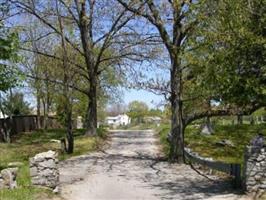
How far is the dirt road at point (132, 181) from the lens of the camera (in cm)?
1490

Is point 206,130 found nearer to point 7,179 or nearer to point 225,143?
point 225,143

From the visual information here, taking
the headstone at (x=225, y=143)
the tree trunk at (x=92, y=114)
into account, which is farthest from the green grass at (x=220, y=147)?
the tree trunk at (x=92, y=114)

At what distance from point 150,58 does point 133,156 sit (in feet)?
31.6

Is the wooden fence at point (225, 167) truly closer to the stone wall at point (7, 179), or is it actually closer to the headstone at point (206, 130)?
the stone wall at point (7, 179)

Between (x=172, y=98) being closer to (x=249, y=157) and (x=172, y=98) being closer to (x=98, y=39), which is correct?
(x=249, y=157)

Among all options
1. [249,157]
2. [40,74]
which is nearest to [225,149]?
[249,157]

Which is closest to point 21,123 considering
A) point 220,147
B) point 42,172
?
point 220,147

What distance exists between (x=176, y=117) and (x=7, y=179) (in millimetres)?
10987

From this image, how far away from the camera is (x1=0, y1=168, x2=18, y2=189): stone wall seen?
13672 millimetres

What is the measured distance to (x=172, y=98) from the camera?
23344 mm

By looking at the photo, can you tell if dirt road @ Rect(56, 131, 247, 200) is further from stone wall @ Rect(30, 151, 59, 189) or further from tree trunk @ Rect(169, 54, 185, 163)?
tree trunk @ Rect(169, 54, 185, 163)

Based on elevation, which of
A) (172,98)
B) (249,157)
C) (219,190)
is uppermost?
(172,98)

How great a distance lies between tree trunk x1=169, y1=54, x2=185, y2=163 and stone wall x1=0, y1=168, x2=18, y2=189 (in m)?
10.4

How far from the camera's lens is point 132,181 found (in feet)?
57.7
